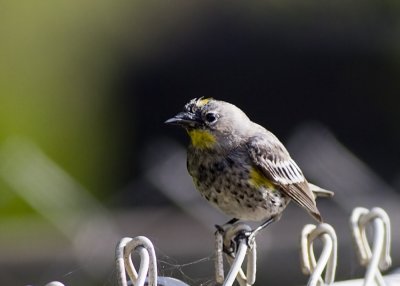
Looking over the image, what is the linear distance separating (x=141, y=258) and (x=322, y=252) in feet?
1.94

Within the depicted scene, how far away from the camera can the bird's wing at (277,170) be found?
155 inches

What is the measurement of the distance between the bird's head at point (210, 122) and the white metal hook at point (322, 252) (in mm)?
1061

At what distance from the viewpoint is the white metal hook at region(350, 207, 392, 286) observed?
2744 mm

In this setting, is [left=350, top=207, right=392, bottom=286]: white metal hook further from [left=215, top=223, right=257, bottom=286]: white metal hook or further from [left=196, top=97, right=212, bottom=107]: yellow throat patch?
[left=196, top=97, right=212, bottom=107]: yellow throat patch

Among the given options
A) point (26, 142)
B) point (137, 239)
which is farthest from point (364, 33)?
point (137, 239)

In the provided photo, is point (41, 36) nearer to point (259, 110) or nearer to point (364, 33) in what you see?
point (259, 110)

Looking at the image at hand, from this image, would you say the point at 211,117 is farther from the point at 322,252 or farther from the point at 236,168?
the point at 322,252

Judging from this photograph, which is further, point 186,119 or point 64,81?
point 64,81

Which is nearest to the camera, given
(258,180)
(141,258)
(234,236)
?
(141,258)

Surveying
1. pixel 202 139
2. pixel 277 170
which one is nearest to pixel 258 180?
pixel 277 170

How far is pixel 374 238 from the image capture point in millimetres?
2807

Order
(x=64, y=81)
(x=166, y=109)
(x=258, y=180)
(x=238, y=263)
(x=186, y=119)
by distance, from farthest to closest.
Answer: (x=166, y=109) < (x=64, y=81) < (x=258, y=180) < (x=186, y=119) < (x=238, y=263)

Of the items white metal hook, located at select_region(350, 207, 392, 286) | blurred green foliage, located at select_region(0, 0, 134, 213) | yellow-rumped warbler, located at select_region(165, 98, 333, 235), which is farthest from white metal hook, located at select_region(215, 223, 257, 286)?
blurred green foliage, located at select_region(0, 0, 134, 213)

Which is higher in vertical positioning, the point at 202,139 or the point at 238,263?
the point at 202,139
